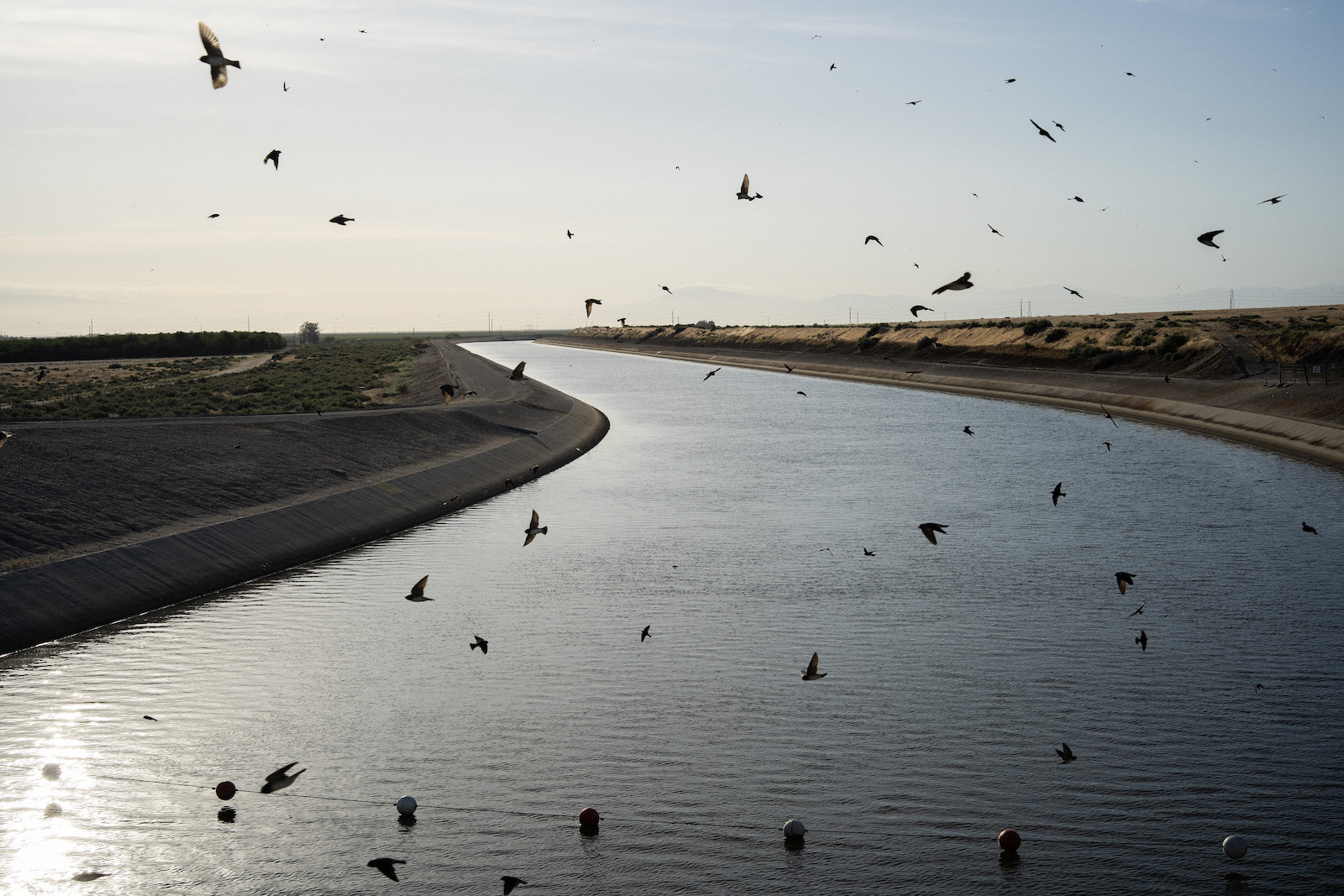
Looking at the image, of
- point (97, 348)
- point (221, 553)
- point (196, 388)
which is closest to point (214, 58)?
point (221, 553)

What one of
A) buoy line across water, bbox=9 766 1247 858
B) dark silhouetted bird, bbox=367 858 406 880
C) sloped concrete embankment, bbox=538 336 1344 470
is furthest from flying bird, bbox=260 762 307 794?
sloped concrete embankment, bbox=538 336 1344 470

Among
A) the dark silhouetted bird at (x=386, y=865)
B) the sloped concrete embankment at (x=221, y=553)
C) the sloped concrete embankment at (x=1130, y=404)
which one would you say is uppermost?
the sloped concrete embankment at (x=1130, y=404)

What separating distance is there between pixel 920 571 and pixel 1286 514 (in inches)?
538

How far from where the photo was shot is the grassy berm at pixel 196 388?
61062 mm

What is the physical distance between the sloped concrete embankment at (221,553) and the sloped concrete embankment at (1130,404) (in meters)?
33.4

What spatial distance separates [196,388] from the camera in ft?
277

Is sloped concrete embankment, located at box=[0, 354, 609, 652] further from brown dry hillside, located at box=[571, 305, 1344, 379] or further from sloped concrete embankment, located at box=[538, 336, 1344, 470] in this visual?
brown dry hillside, located at box=[571, 305, 1344, 379]

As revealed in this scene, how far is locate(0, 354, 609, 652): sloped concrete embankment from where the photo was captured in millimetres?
20438

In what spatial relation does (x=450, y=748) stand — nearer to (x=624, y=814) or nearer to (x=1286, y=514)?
(x=624, y=814)

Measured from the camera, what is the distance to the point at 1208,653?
17812mm

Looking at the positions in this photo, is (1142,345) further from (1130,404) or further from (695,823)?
(695,823)

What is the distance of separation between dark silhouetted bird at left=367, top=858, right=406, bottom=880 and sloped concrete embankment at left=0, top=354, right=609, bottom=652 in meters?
11.8

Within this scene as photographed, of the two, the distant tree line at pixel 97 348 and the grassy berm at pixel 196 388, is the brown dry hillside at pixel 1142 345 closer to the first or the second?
the grassy berm at pixel 196 388

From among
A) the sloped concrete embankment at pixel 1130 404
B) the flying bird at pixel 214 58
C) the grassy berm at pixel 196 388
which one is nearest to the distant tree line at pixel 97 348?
the grassy berm at pixel 196 388
